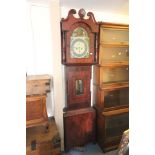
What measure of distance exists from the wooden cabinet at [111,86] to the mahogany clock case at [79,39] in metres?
0.12

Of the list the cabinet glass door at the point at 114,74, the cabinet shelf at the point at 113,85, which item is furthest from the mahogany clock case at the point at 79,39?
the cabinet shelf at the point at 113,85

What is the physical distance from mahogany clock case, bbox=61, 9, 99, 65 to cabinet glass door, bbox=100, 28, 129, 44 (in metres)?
0.15

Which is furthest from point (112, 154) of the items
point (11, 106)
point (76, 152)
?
point (11, 106)

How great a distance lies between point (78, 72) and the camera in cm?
231

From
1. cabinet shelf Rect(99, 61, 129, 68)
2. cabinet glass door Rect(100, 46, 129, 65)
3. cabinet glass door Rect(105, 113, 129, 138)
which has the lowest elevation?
cabinet glass door Rect(105, 113, 129, 138)

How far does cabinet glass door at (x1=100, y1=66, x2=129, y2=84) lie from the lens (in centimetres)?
249

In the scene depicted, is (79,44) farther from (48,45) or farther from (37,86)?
(37,86)

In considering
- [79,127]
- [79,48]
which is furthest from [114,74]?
[79,127]

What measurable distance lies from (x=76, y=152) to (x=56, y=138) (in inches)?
24.5

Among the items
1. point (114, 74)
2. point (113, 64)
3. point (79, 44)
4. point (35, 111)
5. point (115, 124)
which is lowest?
point (115, 124)

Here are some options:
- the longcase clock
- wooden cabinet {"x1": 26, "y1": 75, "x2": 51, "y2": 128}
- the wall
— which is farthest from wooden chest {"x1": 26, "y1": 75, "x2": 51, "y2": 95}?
the longcase clock

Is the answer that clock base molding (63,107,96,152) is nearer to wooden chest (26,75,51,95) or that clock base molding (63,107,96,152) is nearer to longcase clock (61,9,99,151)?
longcase clock (61,9,99,151)

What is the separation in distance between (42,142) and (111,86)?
1.28m
